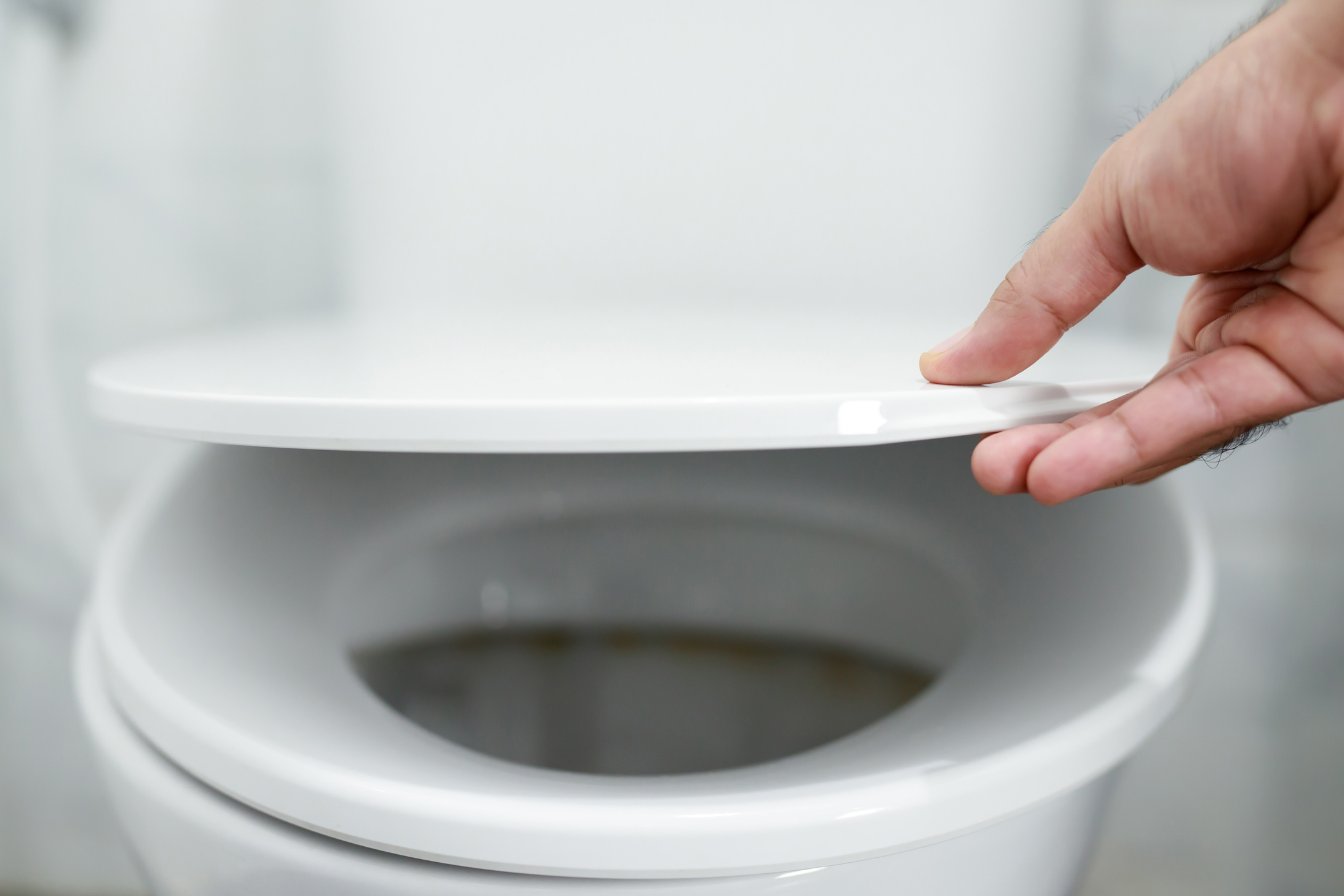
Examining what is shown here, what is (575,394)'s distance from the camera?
0.80 feet

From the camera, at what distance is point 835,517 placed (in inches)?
21.8

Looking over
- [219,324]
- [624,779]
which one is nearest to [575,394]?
[624,779]

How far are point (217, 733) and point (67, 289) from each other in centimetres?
73

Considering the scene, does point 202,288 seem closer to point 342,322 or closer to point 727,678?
point 342,322

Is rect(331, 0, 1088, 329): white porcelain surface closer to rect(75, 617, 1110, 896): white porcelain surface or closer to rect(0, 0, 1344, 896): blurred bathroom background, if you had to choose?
rect(0, 0, 1344, 896): blurred bathroom background

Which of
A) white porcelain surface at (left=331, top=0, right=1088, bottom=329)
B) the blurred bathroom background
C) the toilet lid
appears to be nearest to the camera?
the toilet lid

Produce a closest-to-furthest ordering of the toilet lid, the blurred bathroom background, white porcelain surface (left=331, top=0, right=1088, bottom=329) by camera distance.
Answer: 1. the toilet lid
2. white porcelain surface (left=331, top=0, right=1088, bottom=329)
3. the blurred bathroom background

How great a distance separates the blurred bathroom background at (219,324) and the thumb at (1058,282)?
1.40 feet

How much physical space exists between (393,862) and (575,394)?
140 mm

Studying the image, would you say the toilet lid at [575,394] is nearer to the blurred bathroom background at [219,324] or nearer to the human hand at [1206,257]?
the human hand at [1206,257]

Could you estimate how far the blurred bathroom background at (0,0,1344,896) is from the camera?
2.37 ft

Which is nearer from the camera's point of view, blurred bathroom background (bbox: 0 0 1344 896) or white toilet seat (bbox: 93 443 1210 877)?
white toilet seat (bbox: 93 443 1210 877)

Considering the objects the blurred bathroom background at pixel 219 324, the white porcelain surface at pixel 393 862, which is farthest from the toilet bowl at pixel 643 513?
the blurred bathroom background at pixel 219 324

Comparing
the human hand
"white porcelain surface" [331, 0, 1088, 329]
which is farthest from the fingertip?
"white porcelain surface" [331, 0, 1088, 329]
